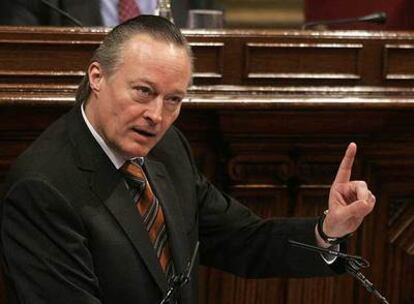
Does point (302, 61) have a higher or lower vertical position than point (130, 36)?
lower

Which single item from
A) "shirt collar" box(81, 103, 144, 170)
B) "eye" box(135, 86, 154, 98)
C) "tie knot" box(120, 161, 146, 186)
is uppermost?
"eye" box(135, 86, 154, 98)

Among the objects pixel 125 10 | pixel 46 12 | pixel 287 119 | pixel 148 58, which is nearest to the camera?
pixel 148 58

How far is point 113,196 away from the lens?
134 cm

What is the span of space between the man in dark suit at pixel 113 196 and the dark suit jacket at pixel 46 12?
24.9 inches

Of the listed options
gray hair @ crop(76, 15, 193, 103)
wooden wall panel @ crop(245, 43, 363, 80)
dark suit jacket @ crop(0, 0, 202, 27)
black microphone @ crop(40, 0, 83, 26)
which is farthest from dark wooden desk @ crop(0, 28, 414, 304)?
gray hair @ crop(76, 15, 193, 103)

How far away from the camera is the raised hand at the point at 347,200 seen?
1348 mm

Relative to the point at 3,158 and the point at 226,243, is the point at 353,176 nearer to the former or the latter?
the point at 226,243

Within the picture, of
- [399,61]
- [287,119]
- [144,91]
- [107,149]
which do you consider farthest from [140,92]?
[399,61]

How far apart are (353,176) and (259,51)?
0.32m

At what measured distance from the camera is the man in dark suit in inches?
48.9

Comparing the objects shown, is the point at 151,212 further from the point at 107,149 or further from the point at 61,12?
the point at 61,12

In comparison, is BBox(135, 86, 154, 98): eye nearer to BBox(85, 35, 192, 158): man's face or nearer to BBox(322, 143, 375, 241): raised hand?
BBox(85, 35, 192, 158): man's face

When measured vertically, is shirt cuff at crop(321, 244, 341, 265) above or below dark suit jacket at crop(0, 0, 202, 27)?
below

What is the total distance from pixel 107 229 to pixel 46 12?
838 millimetres
